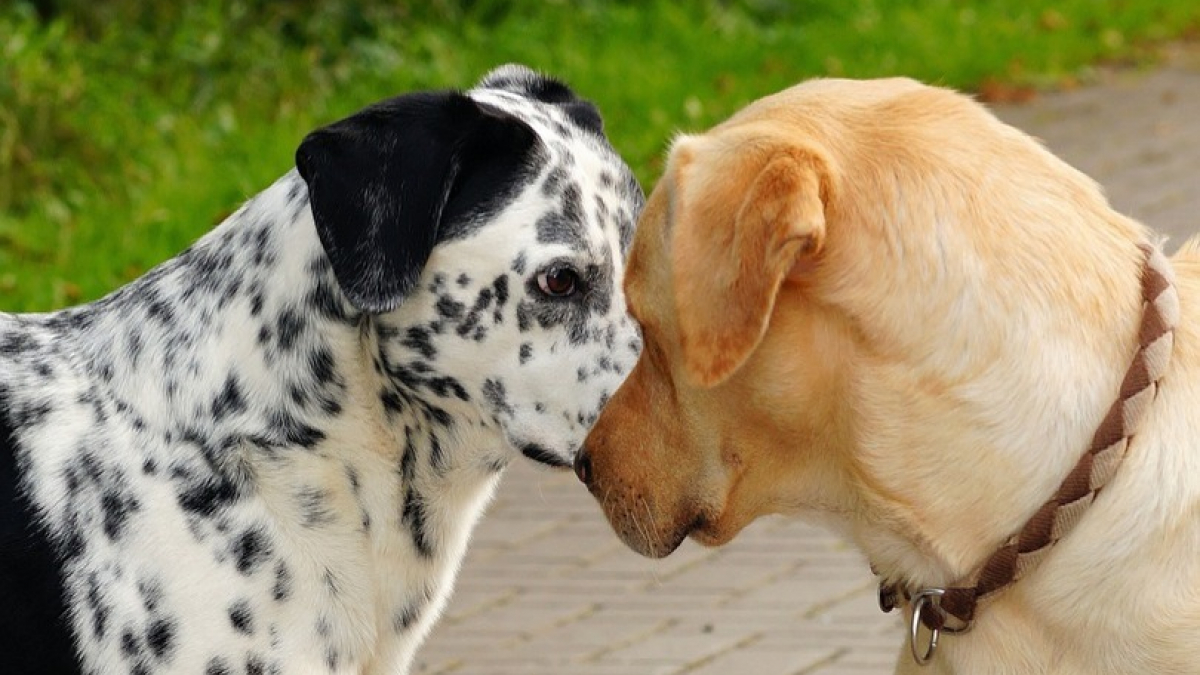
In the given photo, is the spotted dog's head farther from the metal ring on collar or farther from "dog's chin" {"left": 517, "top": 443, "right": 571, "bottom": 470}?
the metal ring on collar

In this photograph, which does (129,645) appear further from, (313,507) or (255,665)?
(313,507)

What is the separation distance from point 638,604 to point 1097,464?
275 centimetres

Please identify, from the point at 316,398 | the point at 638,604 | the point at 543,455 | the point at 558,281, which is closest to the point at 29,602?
the point at 316,398

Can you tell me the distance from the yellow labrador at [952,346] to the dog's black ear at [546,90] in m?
0.87

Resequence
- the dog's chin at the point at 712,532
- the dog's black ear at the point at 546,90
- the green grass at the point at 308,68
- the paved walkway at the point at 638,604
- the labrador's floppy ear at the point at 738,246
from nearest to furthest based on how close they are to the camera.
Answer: the labrador's floppy ear at the point at 738,246, the dog's chin at the point at 712,532, the dog's black ear at the point at 546,90, the paved walkway at the point at 638,604, the green grass at the point at 308,68

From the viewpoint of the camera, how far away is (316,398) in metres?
3.71

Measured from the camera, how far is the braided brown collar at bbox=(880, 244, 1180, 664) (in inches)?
119

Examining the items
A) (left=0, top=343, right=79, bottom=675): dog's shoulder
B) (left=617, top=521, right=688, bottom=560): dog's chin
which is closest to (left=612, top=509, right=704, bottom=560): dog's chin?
(left=617, top=521, right=688, bottom=560): dog's chin

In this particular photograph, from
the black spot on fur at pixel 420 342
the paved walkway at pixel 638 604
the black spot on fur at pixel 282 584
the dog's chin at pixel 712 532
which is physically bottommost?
the paved walkway at pixel 638 604

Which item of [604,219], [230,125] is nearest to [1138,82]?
[230,125]

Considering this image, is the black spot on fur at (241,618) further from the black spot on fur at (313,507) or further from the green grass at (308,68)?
the green grass at (308,68)

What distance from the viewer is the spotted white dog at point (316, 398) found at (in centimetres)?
A: 360

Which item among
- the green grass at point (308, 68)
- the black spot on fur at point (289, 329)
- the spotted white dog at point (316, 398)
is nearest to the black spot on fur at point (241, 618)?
the spotted white dog at point (316, 398)

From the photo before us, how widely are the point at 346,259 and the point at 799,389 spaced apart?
94cm
